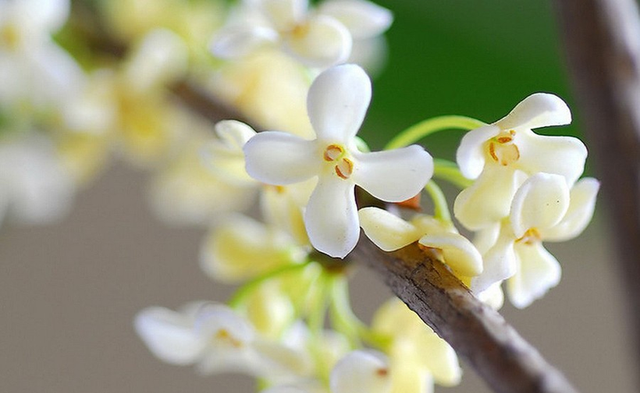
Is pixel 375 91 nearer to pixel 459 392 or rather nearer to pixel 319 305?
pixel 319 305

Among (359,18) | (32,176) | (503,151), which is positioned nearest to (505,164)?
(503,151)

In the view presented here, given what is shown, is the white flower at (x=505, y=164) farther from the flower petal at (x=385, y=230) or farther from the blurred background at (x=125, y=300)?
the blurred background at (x=125, y=300)

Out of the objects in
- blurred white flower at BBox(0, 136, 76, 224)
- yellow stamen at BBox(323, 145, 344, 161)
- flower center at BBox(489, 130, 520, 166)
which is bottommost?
flower center at BBox(489, 130, 520, 166)

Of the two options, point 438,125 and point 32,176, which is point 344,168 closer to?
point 438,125

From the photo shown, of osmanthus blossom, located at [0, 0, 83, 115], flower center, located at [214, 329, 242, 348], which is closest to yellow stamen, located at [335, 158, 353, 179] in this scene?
flower center, located at [214, 329, 242, 348]

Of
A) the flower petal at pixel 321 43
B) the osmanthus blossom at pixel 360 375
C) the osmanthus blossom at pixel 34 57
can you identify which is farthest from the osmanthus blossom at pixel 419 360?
the osmanthus blossom at pixel 34 57

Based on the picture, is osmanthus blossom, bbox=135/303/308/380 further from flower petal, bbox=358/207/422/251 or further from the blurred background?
the blurred background

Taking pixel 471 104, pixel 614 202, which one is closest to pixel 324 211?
pixel 614 202
